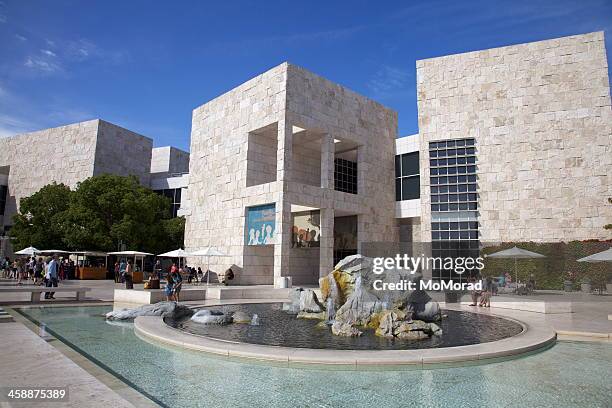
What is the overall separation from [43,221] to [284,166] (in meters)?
27.5

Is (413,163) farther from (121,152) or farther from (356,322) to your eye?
(121,152)

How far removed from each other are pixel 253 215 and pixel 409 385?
23580 millimetres

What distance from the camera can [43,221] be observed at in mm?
40000

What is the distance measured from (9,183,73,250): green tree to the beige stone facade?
45.7 ft

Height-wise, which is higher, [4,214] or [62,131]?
[62,131]

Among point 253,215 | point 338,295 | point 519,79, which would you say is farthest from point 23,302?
point 519,79

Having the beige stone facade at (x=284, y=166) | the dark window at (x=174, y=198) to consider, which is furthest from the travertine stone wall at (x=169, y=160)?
the beige stone facade at (x=284, y=166)

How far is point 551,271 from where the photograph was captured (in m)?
25.5

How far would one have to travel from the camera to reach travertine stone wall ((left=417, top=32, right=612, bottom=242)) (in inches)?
1077

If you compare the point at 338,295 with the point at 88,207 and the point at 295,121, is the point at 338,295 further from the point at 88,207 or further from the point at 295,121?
the point at 88,207

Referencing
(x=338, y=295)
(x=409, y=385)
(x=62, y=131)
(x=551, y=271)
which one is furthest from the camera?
(x=62, y=131)

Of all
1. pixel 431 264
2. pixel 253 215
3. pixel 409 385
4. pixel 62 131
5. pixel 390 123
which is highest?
pixel 62 131

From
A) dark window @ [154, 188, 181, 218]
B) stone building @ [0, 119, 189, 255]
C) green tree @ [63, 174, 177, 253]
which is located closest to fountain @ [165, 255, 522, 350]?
green tree @ [63, 174, 177, 253]

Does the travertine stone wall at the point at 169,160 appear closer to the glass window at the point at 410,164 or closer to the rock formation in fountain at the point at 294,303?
the glass window at the point at 410,164
